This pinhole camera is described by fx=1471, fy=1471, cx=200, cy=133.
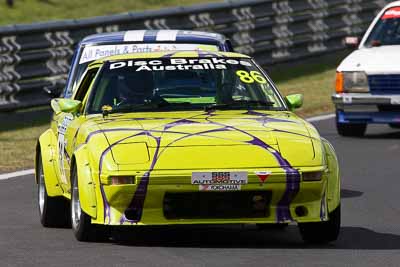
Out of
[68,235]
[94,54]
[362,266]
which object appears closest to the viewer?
[362,266]

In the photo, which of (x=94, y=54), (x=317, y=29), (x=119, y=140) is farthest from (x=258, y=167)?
(x=317, y=29)

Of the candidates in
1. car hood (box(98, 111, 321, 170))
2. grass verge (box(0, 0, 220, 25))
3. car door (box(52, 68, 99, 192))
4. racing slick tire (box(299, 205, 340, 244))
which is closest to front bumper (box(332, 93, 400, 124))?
car door (box(52, 68, 99, 192))

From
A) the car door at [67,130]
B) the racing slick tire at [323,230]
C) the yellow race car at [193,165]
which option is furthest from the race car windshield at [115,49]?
the racing slick tire at [323,230]

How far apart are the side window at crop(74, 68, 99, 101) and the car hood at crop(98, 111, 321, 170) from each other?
133cm

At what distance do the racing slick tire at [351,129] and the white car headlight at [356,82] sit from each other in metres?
0.40

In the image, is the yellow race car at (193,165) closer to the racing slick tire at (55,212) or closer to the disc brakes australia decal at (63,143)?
the disc brakes australia decal at (63,143)

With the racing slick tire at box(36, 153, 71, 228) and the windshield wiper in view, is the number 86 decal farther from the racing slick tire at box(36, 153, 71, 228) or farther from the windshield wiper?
the racing slick tire at box(36, 153, 71, 228)

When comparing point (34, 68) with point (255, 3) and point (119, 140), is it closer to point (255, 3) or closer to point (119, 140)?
point (255, 3)

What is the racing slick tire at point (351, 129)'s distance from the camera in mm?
17250

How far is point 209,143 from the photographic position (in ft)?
29.4

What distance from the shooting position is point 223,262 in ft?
27.5

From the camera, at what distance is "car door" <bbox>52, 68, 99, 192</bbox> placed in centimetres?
986

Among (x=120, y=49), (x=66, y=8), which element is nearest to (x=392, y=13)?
(x=120, y=49)

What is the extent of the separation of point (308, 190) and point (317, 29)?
59.2 feet
